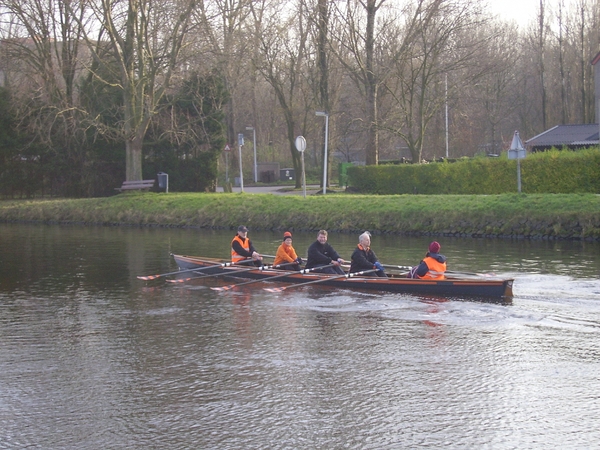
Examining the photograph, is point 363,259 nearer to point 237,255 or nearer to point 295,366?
point 237,255

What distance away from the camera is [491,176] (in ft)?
113

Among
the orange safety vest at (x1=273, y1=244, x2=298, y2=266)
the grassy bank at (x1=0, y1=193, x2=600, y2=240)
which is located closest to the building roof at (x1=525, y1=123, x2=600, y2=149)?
the grassy bank at (x1=0, y1=193, x2=600, y2=240)

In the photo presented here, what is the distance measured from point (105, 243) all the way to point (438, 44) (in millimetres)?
21204

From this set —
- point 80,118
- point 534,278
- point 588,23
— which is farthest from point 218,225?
point 588,23

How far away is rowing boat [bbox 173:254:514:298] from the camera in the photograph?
51.3 ft

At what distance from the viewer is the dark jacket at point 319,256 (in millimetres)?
18531

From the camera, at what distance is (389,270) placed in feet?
63.7

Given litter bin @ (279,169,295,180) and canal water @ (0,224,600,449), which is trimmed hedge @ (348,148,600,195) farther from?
litter bin @ (279,169,295,180)

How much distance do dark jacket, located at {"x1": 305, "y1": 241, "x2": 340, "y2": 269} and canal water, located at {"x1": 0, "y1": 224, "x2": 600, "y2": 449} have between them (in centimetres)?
106

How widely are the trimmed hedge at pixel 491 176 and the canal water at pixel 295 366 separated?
12.6 metres

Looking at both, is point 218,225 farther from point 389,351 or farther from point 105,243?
point 389,351

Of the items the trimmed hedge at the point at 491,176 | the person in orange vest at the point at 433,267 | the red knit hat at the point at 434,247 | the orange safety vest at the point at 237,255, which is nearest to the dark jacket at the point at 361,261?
the person in orange vest at the point at 433,267

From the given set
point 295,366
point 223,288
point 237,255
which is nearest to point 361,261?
point 223,288

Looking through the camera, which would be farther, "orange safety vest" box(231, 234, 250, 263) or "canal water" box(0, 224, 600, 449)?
"orange safety vest" box(231, 234, 250, 263)
